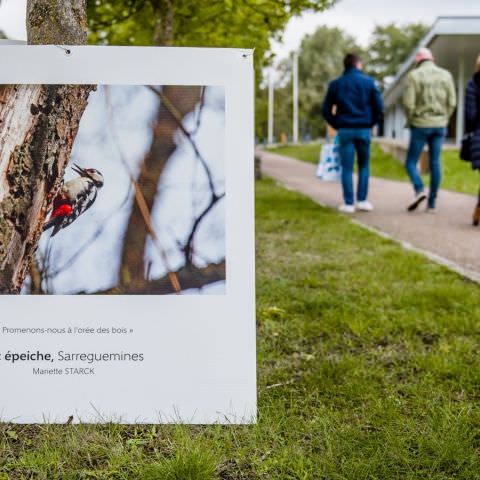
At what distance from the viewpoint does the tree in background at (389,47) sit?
79938 mm

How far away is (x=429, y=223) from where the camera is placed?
8.94 meters

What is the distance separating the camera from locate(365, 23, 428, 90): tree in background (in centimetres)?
7994

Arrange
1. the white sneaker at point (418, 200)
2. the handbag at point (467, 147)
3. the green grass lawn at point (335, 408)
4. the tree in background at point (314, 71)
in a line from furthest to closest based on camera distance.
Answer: the tree in background at point (314, 71)
the white sneaker at point (418, 200)
the handbag at point (467, 147)
the green grass lawn at point (335, 408)

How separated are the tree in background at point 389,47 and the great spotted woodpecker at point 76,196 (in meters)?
80.2

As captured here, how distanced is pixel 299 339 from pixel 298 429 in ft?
4.14

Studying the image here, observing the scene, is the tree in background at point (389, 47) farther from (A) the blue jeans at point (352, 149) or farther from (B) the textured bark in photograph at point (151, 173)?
(B) the textured bark in photograph at point (151, 173)

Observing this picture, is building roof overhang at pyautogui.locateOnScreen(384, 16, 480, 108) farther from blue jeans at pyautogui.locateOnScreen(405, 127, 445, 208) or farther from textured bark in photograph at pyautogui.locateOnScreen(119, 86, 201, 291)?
textured bark in photograph at pyautogui.locateOnScreen(119, 86, 201, 291)

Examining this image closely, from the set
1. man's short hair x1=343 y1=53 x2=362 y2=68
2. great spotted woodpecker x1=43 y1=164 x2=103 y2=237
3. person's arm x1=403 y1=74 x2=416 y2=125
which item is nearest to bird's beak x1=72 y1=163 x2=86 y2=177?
great spotted woodpecker x1=43 y1=164 x2=103 y2=237

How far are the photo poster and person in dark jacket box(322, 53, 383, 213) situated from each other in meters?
6.78

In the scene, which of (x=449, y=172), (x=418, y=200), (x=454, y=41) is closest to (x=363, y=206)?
(x=418, y=200)

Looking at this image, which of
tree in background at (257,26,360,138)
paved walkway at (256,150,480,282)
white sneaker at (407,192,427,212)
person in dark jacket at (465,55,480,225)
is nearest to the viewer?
paved walkway at (256,150,480,282)

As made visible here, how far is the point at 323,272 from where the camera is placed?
568 cm

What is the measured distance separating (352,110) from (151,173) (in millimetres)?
6901

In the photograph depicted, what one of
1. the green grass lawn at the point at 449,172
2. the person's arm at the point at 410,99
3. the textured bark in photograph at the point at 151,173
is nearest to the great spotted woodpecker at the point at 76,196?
the textured bark in photograph at the point at 151,173
